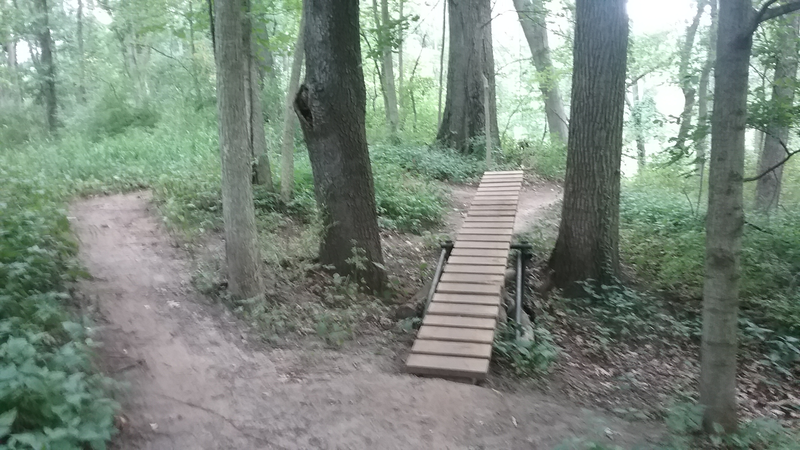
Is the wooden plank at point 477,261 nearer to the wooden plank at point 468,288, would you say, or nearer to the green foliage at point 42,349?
the wooden plank at point 468,288

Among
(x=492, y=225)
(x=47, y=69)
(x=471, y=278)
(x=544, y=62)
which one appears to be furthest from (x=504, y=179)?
(x=47, y=69)

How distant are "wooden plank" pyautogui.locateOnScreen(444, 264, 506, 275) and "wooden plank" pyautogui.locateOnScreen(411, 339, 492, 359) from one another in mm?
1712

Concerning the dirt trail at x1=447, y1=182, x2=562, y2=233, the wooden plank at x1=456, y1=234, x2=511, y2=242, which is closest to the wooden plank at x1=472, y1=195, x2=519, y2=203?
the dirt trail at x1=447, y1=182, x2=562, y2=233

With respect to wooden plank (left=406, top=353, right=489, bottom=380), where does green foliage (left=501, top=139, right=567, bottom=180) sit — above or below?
above

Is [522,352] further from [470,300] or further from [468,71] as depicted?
[468,71]

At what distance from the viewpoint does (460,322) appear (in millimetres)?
6082

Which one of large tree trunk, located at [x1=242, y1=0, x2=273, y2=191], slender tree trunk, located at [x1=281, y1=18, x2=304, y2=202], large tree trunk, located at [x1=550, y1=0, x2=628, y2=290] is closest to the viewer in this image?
large tree trunk, located at [x1=550, y1=0, x2=628, y2=290]

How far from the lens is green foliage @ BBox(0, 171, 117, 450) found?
10.1ft

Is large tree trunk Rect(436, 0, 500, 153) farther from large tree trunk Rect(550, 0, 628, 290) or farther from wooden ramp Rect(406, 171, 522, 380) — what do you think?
large tree trunk Rect(550, 0, 628, 290)

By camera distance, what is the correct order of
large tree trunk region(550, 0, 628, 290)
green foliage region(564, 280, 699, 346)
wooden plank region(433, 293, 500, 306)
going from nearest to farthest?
wooden plank region(433, 293, 500, 306) → green foliage region(564, 280, 699, 346) → large tree trunk region(550, 0, 628, 290)

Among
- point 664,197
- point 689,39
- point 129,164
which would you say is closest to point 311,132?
point 129,164

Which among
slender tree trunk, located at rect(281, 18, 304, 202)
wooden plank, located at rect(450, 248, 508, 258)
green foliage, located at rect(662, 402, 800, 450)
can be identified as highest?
slender tree trunk, located at rect(281, 18, 304, 202)

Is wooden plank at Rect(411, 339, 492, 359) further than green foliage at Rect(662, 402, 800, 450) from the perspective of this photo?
Yes

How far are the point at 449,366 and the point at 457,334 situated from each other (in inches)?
25.2
